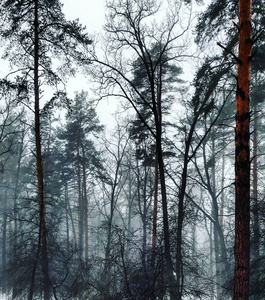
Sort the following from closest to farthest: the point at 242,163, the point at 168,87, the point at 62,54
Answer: the point at 242,163, the point at 62,54, the point at 168,87

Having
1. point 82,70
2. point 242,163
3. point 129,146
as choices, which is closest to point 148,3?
point 82,70

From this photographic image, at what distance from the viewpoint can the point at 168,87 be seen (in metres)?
15.9

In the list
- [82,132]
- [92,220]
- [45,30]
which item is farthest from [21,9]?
[92,220]

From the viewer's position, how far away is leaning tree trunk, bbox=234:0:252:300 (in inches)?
233

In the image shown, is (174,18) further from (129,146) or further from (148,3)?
(129,146)

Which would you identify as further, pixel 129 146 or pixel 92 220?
pixel 92 220

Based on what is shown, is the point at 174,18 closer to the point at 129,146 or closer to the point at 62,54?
the point at 62,54

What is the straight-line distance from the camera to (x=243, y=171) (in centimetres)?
608

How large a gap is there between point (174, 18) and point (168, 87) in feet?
20.5

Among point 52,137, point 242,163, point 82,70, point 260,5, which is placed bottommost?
point 242,163

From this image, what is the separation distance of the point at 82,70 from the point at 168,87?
22.3ft

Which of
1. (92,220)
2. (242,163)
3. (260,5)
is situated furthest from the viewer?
(92,220)

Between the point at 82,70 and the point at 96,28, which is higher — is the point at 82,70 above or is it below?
below

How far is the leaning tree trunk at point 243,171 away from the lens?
5.91m
